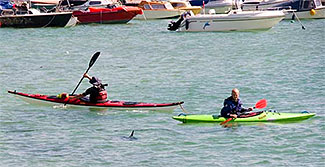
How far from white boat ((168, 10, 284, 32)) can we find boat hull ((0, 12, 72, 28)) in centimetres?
969

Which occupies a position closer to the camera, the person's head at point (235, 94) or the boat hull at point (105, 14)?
the person's head at point (235, 94)

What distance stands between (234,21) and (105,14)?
43.3 feet

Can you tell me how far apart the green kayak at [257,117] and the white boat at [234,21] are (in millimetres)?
28945

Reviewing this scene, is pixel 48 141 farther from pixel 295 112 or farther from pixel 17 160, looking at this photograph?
pixel 295 112

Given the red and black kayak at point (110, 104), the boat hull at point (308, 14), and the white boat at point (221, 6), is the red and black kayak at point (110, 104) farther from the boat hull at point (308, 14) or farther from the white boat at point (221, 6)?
the white boat at point (221, 6)

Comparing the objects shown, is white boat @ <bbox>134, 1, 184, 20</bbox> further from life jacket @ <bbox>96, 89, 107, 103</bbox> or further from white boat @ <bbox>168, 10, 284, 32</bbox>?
life jacket @ <bbox>96, 89, 107, 103</bbox>

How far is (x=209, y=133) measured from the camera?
2081 centimetres

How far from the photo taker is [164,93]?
92.0ft

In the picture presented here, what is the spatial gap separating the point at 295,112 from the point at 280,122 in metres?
2.15

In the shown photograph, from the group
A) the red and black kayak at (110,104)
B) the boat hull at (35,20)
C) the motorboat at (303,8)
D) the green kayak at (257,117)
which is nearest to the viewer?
the green kayak at (257,117)

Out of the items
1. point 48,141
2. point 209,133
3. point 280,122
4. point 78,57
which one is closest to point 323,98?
point 280,122

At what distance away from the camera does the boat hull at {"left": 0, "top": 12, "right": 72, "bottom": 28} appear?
56.8 metres

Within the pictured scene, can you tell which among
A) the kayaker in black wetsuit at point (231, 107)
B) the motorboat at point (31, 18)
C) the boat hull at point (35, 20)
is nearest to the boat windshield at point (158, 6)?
the motorboat at point (31, 18)

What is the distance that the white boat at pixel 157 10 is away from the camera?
67.5 metres
